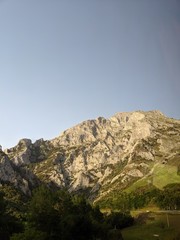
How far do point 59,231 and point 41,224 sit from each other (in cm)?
486

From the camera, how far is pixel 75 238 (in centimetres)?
8025

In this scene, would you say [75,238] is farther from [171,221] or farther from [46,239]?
[171,221]

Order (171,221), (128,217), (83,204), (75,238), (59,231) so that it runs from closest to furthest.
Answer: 1. (59,231)
2. (75,238)
3. (83,204)
4. (171,221)
5. (128,217)

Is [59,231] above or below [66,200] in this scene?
below

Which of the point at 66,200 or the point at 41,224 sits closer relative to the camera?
the point at 41,224

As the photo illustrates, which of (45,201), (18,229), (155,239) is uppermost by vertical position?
(45,201)

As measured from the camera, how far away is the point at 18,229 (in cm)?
8456

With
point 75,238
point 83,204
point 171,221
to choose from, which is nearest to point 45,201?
point 75,238

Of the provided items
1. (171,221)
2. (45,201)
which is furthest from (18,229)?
(171,221)

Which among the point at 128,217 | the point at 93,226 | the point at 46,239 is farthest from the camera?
the point at 128,217

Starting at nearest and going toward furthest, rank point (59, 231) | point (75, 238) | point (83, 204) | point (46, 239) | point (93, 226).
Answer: point (46, 239) < point (59, 231) < point (75, 238) < point (93, 226) < point (83, 204)

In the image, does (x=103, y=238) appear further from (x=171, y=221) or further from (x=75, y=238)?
(x=171, y=221)

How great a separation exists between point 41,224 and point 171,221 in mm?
80695

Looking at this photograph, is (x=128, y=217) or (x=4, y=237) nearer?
(x=4, y=237)
